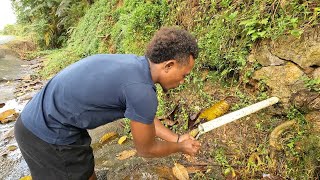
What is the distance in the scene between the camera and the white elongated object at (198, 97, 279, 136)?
2.62 meters

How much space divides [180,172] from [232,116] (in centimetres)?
84

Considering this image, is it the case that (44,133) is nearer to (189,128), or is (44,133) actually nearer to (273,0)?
(189,128)

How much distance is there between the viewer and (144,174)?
10.6 feet

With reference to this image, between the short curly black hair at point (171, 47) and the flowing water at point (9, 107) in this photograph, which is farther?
the flowing water at point (9, 107)

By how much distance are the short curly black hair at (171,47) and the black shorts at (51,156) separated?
95 cm

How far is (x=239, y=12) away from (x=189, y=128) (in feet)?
5.15

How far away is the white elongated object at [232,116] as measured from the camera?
2.62 meters

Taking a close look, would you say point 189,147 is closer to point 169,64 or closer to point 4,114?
point 169,64

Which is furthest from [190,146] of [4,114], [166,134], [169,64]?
[4,114]

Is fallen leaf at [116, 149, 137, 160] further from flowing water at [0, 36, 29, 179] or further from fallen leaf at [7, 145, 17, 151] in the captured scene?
fallen leaf at [7, 145, 17, 151]

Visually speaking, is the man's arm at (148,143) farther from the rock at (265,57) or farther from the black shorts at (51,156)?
the rock at (265,57)

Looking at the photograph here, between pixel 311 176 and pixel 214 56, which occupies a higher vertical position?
pixel 214 56

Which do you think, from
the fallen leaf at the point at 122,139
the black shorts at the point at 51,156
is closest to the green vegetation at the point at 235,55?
the fallen leaf at the point at 122,139

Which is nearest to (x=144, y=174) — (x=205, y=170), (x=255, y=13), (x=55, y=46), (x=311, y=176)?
(x=205, y=170)
